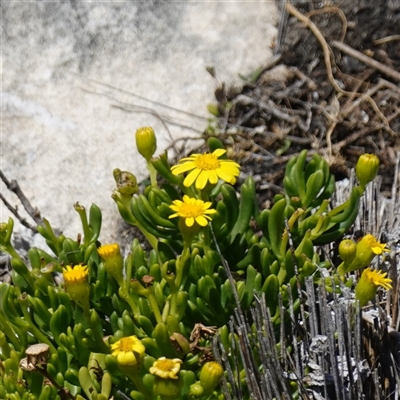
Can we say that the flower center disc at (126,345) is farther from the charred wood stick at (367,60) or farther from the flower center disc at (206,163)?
the charred wood stick at (367,60)

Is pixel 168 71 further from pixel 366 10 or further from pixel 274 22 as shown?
pixel 366 10

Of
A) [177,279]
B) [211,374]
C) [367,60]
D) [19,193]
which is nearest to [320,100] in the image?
[367,60]

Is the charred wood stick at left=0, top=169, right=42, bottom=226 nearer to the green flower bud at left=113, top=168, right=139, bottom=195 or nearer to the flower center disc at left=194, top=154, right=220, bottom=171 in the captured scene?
the green flower bud at left=113, top=168, right=139, bottom=195

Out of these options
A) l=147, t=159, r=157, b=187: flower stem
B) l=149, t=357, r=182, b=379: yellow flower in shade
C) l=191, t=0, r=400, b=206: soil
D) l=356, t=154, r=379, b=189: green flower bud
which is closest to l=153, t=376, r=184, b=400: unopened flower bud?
l=149, t=357, r=182, b=379: yellow flower in shade

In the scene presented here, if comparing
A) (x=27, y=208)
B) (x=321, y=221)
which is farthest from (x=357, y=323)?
(x=27, y=208)

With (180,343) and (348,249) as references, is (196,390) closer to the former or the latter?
(180,343)

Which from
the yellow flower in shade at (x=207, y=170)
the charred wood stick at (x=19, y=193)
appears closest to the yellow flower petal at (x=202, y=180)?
the yellow flower in shade at (x=207, y=170)
